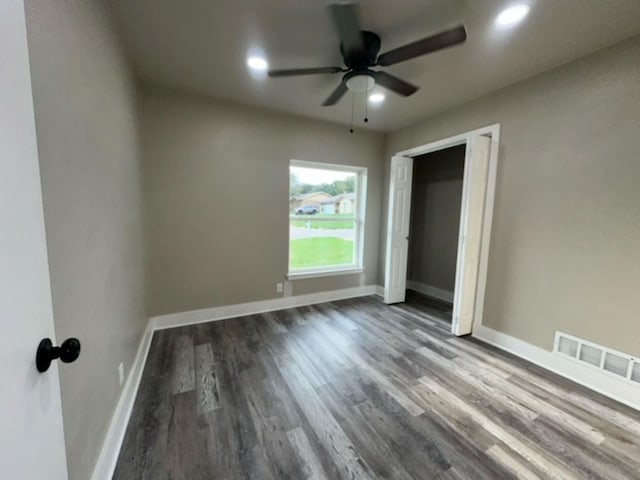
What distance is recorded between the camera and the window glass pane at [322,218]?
3744 mm

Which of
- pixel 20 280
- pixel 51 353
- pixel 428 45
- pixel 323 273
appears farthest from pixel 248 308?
pixel 428 45

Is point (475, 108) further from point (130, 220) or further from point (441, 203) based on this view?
point (130, 220)

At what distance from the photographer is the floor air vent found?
196cm

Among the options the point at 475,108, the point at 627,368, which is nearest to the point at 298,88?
the point at 475,108

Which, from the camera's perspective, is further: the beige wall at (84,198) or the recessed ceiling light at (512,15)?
the recessed ceiling light at (512,15)

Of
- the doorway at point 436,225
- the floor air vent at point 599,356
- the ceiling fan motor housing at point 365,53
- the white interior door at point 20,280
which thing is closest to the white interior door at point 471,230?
the floor air vent at point 599,356

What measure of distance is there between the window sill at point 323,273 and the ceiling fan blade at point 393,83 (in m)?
2.48

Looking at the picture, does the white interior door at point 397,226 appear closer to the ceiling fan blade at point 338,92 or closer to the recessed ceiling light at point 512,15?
the ceiling fan blade at point 338,92

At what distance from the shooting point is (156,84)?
275 centimetres

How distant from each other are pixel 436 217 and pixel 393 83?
294 cm

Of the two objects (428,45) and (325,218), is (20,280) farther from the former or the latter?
(325,218)

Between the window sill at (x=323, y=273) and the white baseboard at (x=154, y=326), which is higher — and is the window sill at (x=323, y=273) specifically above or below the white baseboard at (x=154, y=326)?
above

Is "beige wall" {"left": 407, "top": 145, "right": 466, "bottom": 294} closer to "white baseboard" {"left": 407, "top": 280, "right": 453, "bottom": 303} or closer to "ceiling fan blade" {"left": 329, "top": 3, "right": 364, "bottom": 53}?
"white baseboard" {"left": 407, "top": 280, "right": 453, "bottom": 303}

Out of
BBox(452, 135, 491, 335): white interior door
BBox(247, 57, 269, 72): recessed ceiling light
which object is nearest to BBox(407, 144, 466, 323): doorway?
BBox(452, 135, 491, 335): white interior door
